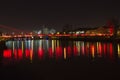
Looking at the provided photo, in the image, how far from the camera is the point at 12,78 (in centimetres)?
1627

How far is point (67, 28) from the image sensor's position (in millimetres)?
147750

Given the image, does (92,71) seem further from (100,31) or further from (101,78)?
(100,31)

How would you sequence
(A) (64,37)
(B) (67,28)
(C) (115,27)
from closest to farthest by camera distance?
(C) (115,27), (A) (64,37), (B) (67,28)

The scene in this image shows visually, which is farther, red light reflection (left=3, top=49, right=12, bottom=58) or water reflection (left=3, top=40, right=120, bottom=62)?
red light reflection (left=3, top=49, right=12, bottom=58)

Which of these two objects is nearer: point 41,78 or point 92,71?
point 41,78

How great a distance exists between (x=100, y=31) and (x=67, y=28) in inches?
1220

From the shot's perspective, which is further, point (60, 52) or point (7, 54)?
point (60, 52)

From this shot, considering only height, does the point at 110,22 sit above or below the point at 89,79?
above

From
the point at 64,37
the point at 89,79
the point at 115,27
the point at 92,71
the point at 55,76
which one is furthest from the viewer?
the point at 64,37

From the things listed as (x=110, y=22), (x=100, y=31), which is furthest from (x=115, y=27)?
(x=100, y=31)

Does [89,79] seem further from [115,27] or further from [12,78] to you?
[115,27]

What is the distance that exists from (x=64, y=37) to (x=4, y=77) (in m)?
102

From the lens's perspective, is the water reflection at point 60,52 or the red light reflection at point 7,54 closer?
the water reflection at point 60,52

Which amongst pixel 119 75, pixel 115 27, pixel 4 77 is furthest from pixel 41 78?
pixel 115 27
